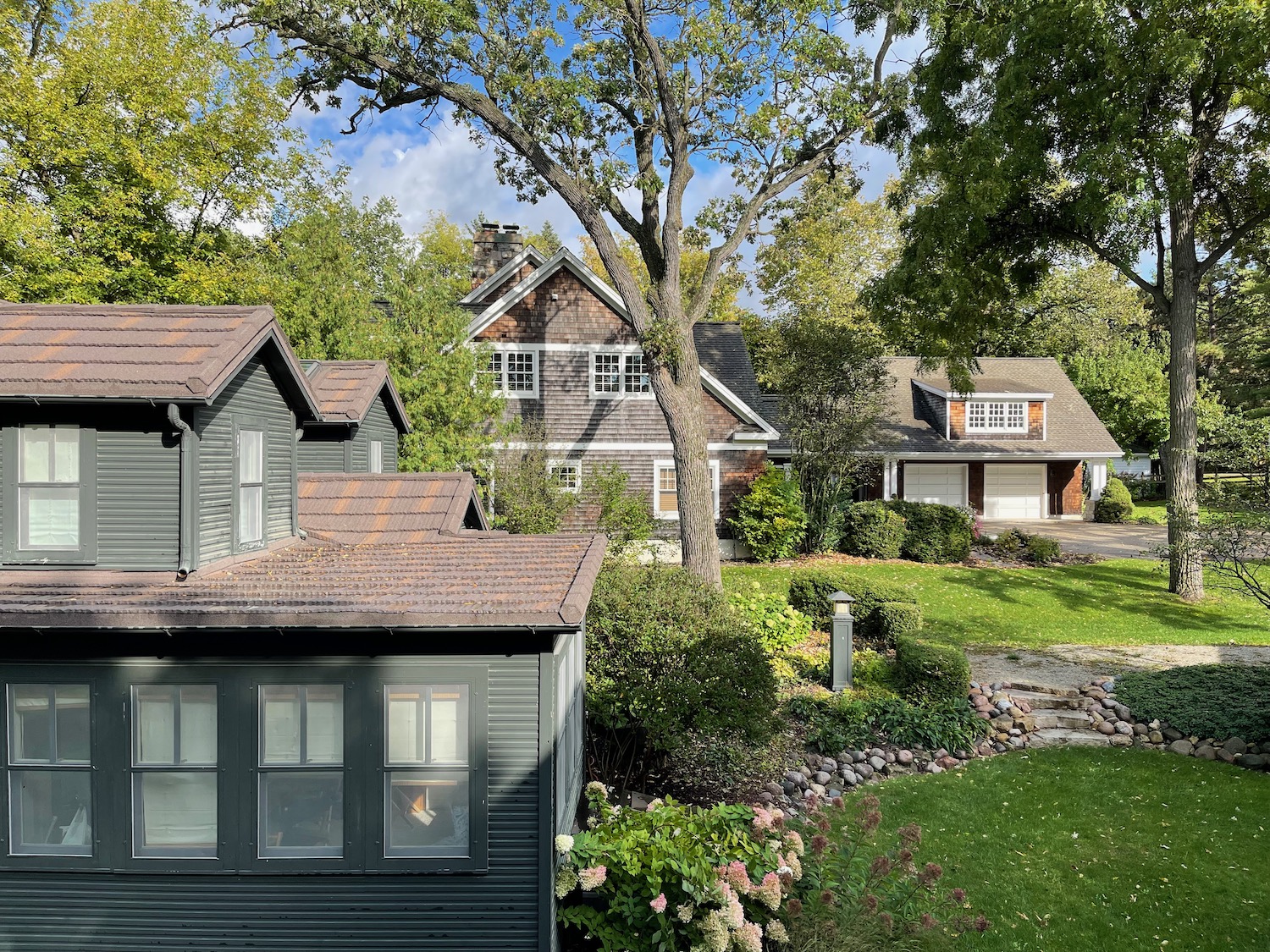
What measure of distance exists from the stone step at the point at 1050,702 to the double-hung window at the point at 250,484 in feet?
35.3

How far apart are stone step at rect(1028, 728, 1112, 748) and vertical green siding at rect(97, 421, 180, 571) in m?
11.0

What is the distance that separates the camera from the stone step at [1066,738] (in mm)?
10570

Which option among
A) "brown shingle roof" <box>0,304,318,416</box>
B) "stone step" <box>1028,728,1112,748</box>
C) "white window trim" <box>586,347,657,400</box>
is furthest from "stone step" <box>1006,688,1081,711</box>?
"white window trim" <box>586,347,657,400</box>

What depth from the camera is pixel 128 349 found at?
22.2ft

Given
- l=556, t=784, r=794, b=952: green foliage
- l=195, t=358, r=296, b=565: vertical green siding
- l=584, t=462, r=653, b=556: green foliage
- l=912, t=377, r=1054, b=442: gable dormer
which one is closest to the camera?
l=556, t=784, r=794, b=952: green foliage

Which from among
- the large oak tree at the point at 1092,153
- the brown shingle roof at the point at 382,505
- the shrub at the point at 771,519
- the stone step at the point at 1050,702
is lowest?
Answer: the stone step at the point at 1050,702

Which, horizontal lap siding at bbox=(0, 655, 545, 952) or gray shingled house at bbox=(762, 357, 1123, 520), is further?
gray shingled house at bbox=(762, 357, 1123, 520)

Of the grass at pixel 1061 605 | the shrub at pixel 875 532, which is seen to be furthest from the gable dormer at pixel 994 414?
the grass at pixel 1061 605

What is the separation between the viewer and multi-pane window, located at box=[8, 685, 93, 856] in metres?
5.77

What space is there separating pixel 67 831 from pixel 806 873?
574 centimetres

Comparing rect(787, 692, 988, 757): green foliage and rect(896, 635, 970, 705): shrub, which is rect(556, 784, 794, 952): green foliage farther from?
rect(896, 635, 970, 705): shrub

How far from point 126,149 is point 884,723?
70.5ft

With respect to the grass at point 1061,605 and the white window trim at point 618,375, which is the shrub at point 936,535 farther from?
the white window trim at point 618,375

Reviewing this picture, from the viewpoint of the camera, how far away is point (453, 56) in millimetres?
16109
